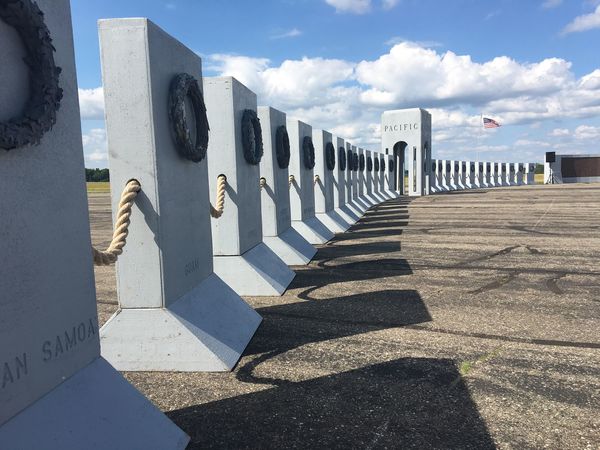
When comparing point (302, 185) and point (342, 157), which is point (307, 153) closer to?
point (302, 185)

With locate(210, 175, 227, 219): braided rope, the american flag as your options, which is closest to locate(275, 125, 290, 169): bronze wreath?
locate(210, 175, 227, 219): braided rope

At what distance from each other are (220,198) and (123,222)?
223 cm

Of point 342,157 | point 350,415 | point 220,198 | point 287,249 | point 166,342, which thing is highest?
point 342,157

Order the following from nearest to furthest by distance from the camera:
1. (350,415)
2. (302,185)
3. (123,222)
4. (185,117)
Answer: (350,415), (123,222), (185,117), (302,185)

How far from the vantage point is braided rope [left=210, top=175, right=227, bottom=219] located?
18.5 feet

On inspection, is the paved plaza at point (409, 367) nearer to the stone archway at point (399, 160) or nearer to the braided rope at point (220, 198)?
the braided rope at point (220, 198)

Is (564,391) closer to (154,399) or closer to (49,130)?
(154,399)

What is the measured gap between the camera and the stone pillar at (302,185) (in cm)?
1018

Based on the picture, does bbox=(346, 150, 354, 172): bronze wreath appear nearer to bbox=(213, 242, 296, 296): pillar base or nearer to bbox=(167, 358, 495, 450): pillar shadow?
bbox=(213, 242, 296, 296): pillar base

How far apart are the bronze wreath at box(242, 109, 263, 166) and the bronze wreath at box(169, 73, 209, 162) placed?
1633mm

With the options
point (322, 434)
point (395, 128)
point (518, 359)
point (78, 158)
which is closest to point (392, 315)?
point (518, 359)

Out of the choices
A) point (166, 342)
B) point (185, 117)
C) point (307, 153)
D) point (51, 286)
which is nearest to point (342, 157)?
point (307, 153)

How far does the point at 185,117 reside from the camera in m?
4.29

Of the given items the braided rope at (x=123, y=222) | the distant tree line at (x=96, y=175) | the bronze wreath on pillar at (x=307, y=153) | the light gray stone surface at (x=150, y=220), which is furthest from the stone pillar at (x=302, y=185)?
the distant tree line at (x=96, y=175)
